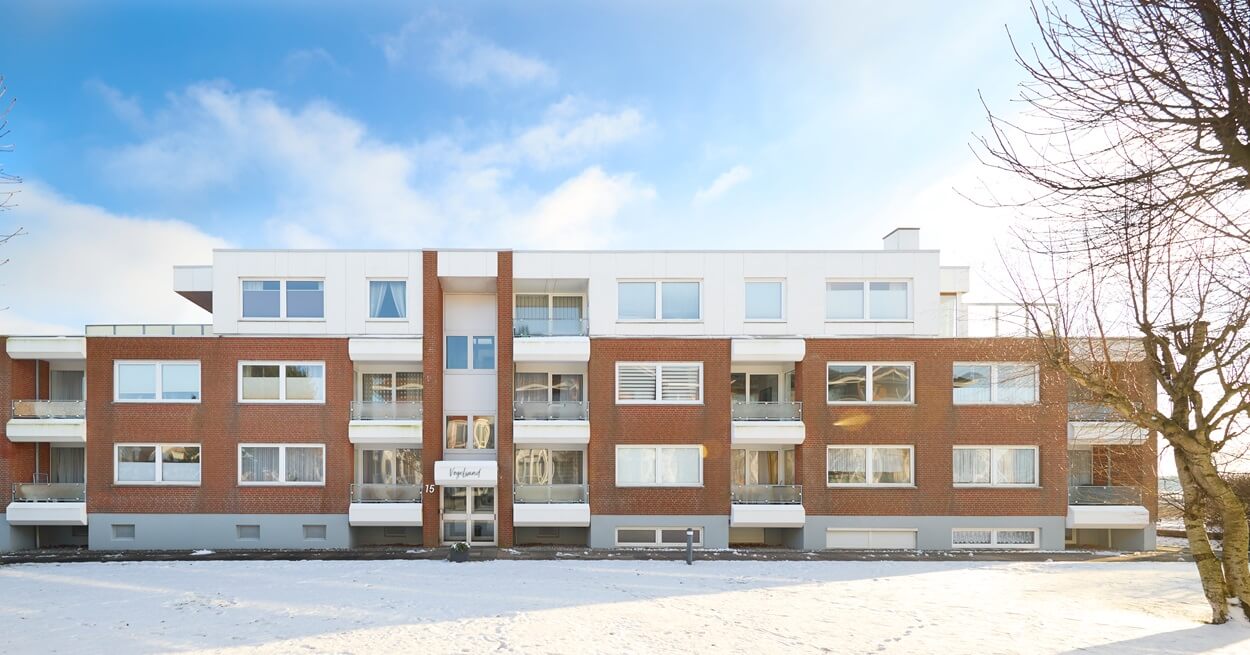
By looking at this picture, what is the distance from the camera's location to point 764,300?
20.9m

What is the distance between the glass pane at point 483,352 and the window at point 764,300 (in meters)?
8.34

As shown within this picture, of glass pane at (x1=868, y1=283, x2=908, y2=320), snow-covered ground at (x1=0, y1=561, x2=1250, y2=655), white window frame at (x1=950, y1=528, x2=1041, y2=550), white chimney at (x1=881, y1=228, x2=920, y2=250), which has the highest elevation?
Answer: white chimney at (x1=881, y1=228, x2=920, y2=250)

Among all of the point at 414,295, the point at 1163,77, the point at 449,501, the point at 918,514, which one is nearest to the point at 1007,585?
the point at 918,514

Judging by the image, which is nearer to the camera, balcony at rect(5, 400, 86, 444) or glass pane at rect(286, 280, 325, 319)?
balcony at rect(5, 400, 86, 444)

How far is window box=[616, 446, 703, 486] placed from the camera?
67.1 ft

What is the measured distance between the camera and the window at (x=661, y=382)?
2056 cm

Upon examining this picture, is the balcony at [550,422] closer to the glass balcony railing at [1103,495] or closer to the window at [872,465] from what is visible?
the window at [872,465]

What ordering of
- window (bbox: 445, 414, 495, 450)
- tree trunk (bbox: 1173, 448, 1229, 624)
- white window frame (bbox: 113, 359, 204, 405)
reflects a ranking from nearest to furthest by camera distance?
tree trunk (bbox: 1173, 448, 1229, 624)
white window frame (bbox: 113, 359, 204, 405)
window (bbox: 445, 414, 495, 450)

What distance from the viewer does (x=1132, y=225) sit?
625 centimetres

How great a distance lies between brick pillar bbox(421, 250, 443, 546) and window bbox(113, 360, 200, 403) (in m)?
7.13

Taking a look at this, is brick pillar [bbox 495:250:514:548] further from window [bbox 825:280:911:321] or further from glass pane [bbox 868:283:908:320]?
glass pane [bbox 868:283:908:320]

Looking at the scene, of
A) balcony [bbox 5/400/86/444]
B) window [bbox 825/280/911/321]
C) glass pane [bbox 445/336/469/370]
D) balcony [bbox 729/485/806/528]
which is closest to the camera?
balcony [bbox 729/485/806/528]

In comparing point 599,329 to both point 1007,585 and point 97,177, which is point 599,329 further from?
point 97,177

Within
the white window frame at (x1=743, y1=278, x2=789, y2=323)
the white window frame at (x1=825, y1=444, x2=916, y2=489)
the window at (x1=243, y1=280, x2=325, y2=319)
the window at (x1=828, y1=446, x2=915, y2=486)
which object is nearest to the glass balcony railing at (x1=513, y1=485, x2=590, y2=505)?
the white window frame at (x1=743, y1=278, x2=789, y2=323)
